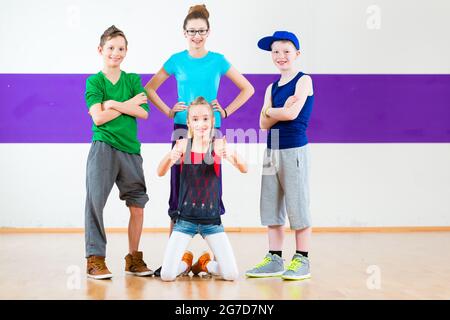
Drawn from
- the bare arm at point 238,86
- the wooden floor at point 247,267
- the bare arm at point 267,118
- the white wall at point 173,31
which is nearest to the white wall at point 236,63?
the white wall at point 173,31

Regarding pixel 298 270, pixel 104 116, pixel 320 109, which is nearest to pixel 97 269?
pixel 104 116

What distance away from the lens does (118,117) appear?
125 inches

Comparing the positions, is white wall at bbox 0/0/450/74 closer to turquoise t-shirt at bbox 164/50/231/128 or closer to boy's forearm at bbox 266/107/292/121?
turquoise t-shirt at bbox 164/50/231/128

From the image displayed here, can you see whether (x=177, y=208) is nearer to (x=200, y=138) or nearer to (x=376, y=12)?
(x=200, y=138)

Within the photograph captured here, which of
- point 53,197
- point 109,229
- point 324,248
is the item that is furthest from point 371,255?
point 53,197

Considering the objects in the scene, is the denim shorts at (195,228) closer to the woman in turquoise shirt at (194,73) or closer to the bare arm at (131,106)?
the woman in turquoise shirt at (194,73)

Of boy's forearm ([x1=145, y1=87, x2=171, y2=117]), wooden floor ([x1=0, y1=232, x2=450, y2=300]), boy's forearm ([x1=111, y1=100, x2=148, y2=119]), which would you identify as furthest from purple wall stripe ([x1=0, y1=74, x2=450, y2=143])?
boy's forearm ([x1=111, y1=100, x2=148, y2=119])

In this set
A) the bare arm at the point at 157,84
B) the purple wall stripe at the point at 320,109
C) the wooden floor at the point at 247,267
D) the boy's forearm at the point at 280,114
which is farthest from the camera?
the purple wall stripe at the point at 320,109

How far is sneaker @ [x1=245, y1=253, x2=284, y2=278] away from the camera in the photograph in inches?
124

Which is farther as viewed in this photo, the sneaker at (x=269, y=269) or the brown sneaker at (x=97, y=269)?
the sneaker at (x=269, y=269)

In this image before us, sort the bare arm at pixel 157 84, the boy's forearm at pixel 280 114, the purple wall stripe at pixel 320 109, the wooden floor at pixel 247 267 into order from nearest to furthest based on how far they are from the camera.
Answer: the wooden floor at pixel 247 267 → the boy's forearm at pixel 280 114 → the bare arm at pixel 157 84 → the purple wall stripe at pixel 320 109

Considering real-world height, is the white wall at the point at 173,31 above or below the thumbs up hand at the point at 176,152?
above

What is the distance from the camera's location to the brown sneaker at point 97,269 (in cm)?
304

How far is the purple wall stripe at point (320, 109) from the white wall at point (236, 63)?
75mm
